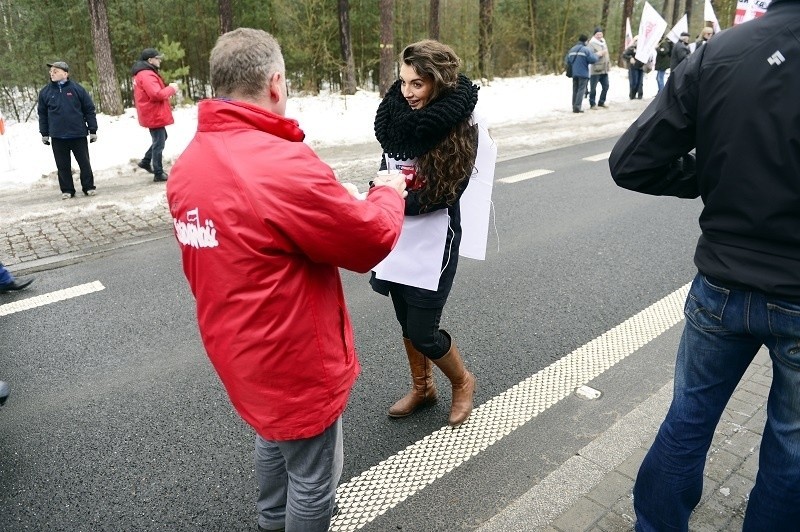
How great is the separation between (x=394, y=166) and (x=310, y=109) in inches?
605

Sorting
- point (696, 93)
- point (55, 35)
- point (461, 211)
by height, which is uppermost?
point (55, 35)

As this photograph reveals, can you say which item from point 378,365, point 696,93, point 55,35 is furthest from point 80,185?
point 55,35

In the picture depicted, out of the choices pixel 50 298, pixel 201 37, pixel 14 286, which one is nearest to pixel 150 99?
pixel 14 286

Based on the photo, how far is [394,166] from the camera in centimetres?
301

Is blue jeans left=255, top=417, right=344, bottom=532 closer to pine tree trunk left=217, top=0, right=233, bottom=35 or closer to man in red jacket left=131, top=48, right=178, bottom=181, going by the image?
man in red jacket left=131, top=48, right=178, bottom=181

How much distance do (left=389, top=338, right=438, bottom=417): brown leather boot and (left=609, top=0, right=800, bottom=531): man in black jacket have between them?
1.41 metres

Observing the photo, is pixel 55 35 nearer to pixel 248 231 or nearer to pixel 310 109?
pixel 310 109

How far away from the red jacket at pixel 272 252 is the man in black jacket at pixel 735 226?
0.91 metres

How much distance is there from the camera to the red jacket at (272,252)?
5.84 ft

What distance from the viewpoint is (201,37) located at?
23.1 m

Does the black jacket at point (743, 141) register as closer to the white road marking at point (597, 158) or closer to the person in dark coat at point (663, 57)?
the white road marking at point (597, 158)

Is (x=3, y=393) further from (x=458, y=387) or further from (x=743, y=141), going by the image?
(x=743, y=141)

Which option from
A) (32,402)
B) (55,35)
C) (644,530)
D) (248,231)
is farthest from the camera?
(55,35)

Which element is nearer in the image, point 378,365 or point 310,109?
point 378,365
